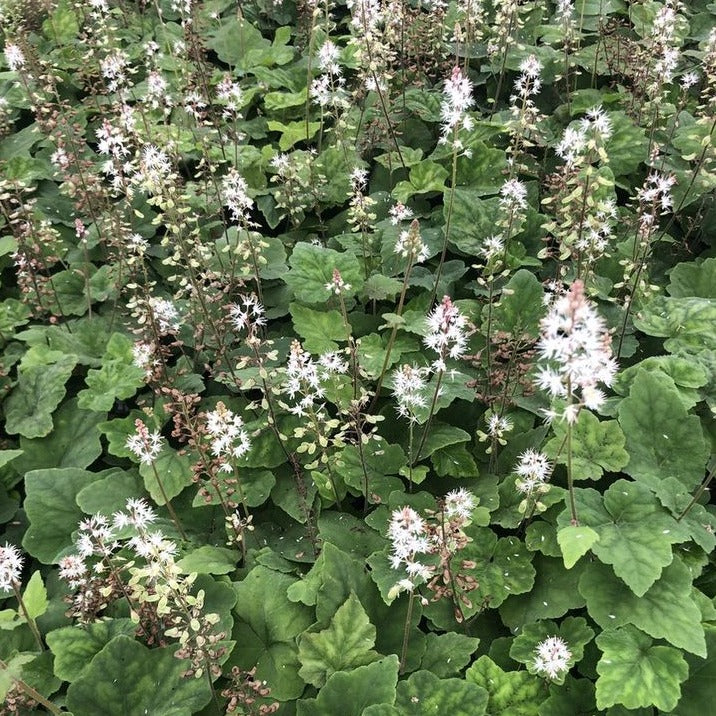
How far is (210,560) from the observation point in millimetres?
2889

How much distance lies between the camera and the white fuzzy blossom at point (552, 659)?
7.62 feet

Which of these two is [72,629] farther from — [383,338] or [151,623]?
[383,338]

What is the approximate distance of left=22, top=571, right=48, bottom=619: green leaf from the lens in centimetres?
272

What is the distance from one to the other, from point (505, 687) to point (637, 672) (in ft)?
1.51

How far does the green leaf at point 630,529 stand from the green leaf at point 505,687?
Answer: 20.5 inches

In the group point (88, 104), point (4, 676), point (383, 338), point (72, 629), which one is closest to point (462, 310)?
point (383, 338)

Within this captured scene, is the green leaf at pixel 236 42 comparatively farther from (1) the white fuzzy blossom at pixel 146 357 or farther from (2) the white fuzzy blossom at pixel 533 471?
(2) the white fuzzy blossom at pixel 533 471

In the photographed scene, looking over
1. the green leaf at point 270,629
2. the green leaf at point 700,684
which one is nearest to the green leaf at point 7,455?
the green leaf at point 270,629

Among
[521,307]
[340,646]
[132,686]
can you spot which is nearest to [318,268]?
[521,307]

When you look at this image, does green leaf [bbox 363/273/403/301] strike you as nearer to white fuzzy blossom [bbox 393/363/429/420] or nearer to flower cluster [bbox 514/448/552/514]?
white fuzzy blossom [bbox 393/363/429/420]

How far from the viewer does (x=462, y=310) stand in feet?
11.8

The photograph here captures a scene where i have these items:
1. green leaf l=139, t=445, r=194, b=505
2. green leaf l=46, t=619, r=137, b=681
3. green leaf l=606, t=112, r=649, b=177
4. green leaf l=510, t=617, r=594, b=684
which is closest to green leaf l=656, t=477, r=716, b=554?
green leaf l=510, t=617, r=594, b=684

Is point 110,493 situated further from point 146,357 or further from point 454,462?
point 454,462

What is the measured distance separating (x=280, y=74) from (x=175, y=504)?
359cm
